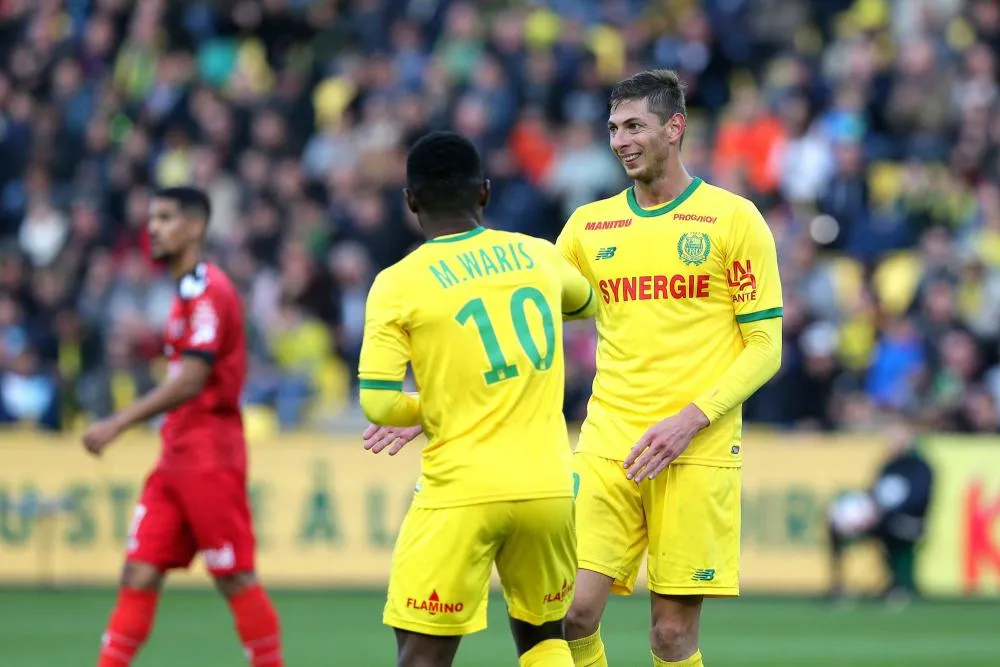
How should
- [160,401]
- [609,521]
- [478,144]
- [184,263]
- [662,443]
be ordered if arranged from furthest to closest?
[478,144], [184,263], [160,401], [609,521], [662,443]

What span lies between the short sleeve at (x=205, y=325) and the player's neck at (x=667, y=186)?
2643mm

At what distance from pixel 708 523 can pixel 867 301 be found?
11.4 m

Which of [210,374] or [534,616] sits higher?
[210,374]

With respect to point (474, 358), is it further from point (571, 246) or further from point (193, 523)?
point (193, 523)

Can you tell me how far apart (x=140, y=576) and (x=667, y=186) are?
136 inches

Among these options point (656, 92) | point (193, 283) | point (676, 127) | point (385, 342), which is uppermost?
point (656, 92)

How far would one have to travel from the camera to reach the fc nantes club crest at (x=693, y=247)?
7.68 meters

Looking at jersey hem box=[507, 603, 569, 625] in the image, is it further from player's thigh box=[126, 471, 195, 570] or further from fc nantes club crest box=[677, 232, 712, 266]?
player's thigh box=[126, 471, 195, 570]

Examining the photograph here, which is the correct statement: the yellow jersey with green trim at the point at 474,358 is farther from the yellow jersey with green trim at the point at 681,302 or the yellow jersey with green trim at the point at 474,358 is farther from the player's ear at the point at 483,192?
the yellow jersey with green trim at the point at 681,302

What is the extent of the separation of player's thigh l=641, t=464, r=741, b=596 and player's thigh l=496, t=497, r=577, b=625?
33.2 inches

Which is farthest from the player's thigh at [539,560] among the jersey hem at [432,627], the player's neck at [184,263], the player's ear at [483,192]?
the player's neck at [184,263]

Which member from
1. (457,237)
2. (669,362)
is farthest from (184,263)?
(457,237)

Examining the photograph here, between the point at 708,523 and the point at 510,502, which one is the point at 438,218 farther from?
the point at 708,523

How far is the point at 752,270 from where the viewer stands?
761 centimetres
